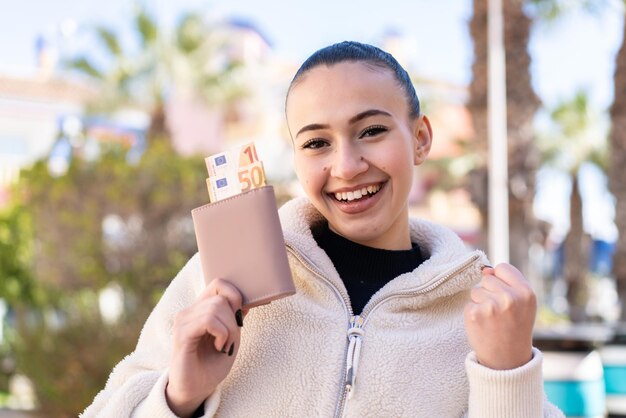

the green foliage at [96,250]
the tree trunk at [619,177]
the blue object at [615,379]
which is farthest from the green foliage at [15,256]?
the blue object at [615,379]

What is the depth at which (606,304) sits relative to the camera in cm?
3056

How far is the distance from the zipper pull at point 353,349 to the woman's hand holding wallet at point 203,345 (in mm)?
235

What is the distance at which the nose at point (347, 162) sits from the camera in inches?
64.4

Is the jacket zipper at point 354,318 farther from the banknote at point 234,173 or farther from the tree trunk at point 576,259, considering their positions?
the tree trunk at point 576,259

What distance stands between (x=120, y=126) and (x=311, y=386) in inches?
970

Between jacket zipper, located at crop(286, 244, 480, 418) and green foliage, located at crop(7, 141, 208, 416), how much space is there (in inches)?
294

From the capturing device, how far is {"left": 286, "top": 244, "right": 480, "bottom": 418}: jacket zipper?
1609 mm

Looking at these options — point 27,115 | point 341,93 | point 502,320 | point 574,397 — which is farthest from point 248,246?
point 27,115

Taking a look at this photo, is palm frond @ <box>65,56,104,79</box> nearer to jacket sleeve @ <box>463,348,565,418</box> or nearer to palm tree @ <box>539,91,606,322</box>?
palm tree @ <box>539,91,606,322</box>

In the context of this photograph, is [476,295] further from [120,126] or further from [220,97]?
[120,126]

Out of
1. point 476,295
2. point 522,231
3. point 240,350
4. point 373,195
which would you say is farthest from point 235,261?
point 522,231

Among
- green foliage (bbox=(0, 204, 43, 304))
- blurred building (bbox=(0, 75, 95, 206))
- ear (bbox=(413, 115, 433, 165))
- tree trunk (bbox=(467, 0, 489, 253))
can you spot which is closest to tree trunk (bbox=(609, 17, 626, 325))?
tree trunk (bbox=(467, 0, 489, 253))

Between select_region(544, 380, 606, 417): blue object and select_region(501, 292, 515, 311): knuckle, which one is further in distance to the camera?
select_region(544, 380, 606, 417): blue object

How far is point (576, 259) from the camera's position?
2172 centimetres
